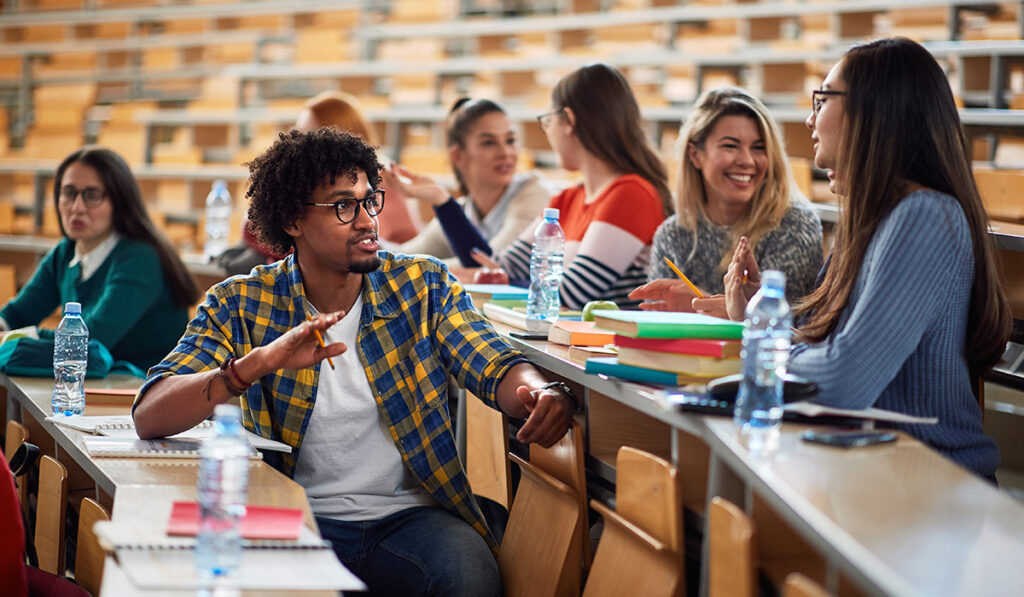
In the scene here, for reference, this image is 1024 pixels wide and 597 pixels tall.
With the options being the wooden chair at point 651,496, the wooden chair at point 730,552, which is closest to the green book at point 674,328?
the wooden chair at point 651,496

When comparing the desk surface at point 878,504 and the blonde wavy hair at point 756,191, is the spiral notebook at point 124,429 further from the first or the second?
the blonde wavy hair at point 756,191

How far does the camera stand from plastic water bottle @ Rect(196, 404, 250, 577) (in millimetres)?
1317

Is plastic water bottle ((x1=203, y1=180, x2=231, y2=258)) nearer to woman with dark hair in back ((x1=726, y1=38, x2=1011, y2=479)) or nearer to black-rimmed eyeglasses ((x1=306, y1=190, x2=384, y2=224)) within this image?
black-rimmed eyeglasses ((x1=306, y1=190, x2=384, y2=224))

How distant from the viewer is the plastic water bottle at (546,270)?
2531 mm

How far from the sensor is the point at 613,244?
3082 millimetres

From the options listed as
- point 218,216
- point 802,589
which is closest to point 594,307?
point 802,589

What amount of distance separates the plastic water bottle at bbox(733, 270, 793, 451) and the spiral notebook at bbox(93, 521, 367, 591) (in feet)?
2.01

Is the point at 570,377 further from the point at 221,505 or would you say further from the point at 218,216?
the point at 218,216

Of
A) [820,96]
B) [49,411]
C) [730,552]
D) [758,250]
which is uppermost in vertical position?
[820,96]

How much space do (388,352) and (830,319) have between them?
86cm

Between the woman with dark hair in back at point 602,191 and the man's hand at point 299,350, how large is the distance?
4.35 feet

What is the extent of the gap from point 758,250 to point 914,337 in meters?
1.09

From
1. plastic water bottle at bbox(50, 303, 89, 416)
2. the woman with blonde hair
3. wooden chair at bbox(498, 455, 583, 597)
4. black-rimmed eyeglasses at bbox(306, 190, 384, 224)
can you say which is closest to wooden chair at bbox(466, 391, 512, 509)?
wooden chair at bbox(498, 455, 583, 597)

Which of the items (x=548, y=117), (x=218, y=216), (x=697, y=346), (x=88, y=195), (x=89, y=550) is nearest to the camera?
(x=697, y=346)
